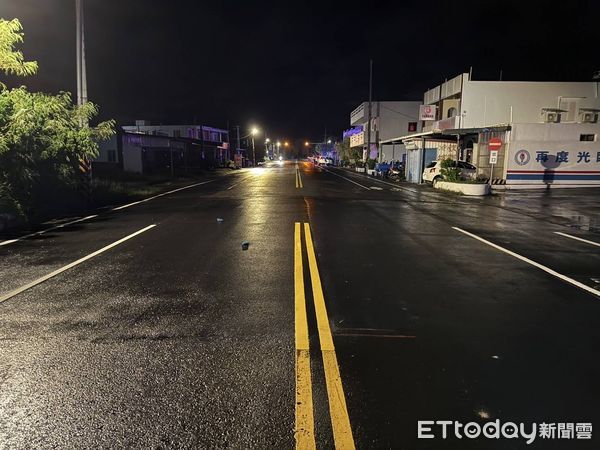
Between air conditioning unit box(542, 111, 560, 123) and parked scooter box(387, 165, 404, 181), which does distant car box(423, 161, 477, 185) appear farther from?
air conditioning unit box(542, 111, 560, 123)

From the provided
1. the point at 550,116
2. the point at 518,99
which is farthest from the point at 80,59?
the point at 518,99

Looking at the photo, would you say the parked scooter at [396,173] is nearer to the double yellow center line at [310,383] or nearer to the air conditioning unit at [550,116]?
the air conditioning unit at [550,116]

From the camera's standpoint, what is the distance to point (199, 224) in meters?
12.6

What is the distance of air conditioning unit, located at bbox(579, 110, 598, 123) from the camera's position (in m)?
35.6

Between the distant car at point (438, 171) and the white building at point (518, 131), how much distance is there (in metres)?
0.70

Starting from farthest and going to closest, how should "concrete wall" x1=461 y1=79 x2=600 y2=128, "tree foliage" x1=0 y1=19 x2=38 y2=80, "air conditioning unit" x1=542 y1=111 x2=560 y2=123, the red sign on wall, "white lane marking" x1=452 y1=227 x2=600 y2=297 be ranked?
"concrete wall" x1=461 y1=79 x2=600 y2=128 < "air conditioning unit" x1=542 y1=111 x2=560 y2=123 < the red sign on wall < "tree foliage" x1=0 y1=19 x2=38 y2=80 < "white lane marking" x1=452 y1=227 x2=600 y2=297

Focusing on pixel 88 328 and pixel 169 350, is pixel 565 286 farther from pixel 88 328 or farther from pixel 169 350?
pixel 88 328

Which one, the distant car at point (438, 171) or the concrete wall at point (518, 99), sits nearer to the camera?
the distant car at point (438, 171)

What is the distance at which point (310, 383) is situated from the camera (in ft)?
12.6

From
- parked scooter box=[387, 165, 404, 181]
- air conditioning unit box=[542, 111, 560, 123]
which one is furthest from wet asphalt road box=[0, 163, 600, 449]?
air conditioning unit box=[542, 111, 560, 123]

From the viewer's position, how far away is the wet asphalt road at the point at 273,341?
333cm

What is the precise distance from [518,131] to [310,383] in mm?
27353

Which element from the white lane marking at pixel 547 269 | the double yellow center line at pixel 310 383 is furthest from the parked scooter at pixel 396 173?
the double yellow center line at pixel 310 383

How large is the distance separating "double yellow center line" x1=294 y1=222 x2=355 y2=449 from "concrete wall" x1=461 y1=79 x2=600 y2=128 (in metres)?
35.9
